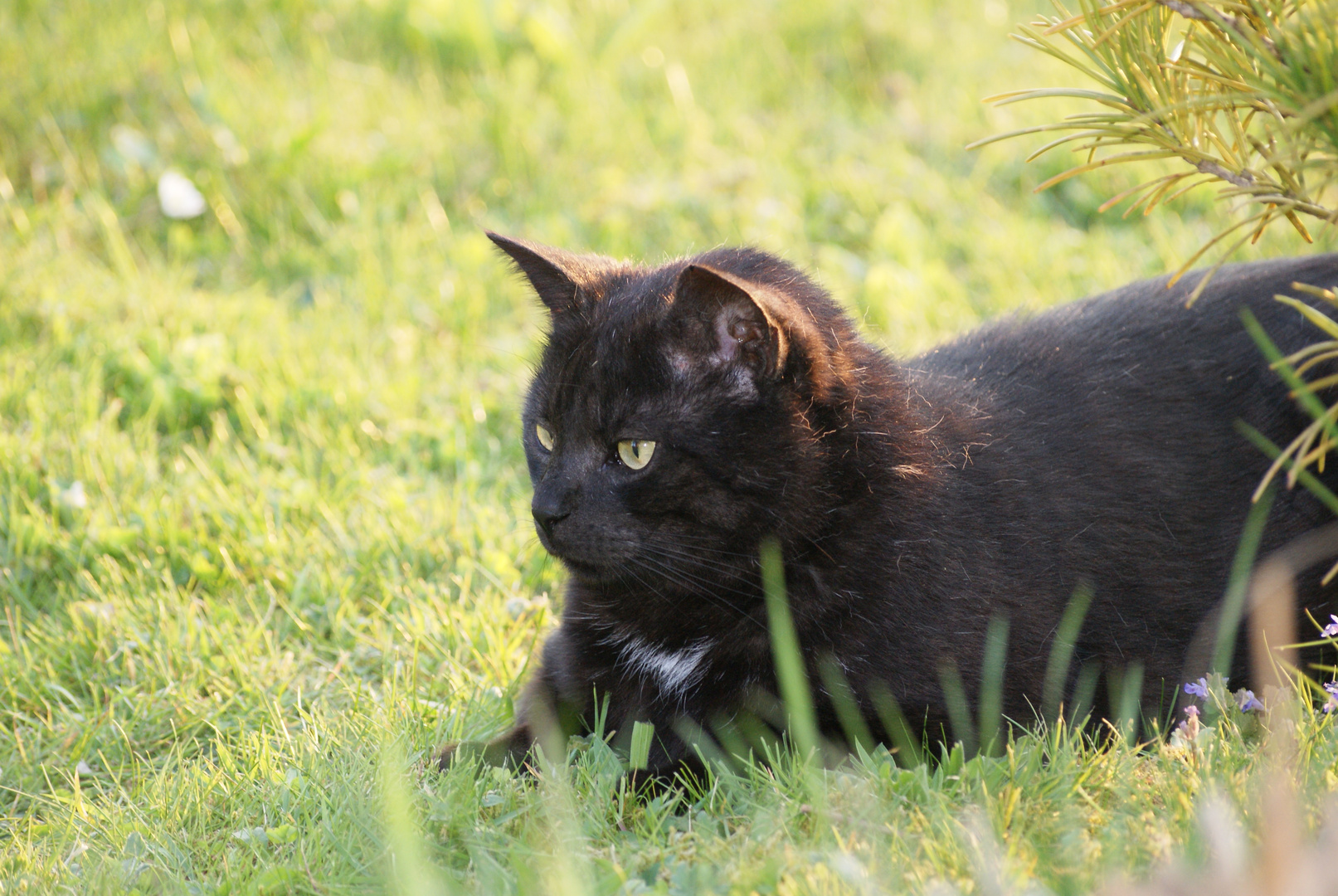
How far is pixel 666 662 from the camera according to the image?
7.55ft

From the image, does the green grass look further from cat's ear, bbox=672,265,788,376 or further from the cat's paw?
cat's ear, bbox=672,265,788,376

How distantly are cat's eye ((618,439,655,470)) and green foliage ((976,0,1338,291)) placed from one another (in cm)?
89

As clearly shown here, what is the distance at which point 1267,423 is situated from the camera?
2490 mm

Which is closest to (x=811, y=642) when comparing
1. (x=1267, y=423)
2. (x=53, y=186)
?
(x=1267, y=423)

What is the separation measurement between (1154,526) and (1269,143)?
86 centimetres

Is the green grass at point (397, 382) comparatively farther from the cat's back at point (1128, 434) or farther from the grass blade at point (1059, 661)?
the cat's back at point (1128, 434)

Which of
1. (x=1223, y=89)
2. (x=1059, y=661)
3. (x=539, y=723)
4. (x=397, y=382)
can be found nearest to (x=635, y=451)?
(x=539, y=723)

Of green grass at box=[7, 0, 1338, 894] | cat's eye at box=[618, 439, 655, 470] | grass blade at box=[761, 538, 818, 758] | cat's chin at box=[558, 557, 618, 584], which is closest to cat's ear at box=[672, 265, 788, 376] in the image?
cat's eye at box=[618, 439, 655, 470]

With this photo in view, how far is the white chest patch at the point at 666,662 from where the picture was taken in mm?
2264

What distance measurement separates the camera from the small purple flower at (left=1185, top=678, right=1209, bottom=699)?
2.15 metres

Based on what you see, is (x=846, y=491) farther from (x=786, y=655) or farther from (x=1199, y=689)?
(x=1199, y=689)

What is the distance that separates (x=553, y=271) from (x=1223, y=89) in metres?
1.39

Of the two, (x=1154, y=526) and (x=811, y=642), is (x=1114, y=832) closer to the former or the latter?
(x=811, y=642)

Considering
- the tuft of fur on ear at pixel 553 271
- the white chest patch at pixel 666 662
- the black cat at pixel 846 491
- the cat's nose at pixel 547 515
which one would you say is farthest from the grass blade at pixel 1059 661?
the tuft of fur on ear at pixel 553 271
